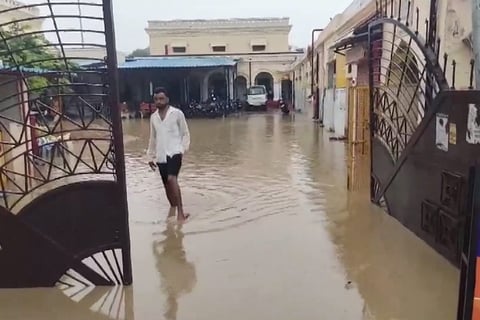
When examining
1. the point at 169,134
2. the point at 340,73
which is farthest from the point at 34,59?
the point at 340,73

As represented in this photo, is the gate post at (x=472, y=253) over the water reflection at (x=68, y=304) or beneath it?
over

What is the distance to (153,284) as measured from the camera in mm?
4492

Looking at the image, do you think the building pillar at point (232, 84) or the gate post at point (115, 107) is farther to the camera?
the building pillar at point (232, 84)

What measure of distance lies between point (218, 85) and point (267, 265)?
3222 cm

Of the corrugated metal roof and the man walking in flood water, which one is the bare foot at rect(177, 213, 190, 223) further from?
the corrugated metal roof

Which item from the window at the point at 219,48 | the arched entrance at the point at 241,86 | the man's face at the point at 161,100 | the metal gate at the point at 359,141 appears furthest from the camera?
the window at the point at 219,48

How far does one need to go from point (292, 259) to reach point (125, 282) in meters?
1.52

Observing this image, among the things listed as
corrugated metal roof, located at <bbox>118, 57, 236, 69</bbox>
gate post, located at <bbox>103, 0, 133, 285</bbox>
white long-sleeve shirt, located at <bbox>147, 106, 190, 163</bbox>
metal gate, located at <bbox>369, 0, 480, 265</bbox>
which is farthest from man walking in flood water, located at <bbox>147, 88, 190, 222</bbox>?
corrugated metal roof, located at <bbox>118, 57, 236, 69</bbox>

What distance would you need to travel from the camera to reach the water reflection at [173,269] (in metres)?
4.18

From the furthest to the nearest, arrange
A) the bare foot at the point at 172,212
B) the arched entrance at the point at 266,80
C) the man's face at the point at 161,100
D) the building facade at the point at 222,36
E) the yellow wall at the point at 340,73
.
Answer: the building facade at the point at 222,36 → the arched entrance at the point at 266,80 → the yellow wall at the point at 340,73 → the bare foot at the point at 172,212 → the man's face at the point at 161,100

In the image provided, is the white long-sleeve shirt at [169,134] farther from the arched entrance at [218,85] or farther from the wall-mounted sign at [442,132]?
the arched entrance at [218,85]

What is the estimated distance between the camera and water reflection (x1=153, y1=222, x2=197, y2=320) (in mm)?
4184

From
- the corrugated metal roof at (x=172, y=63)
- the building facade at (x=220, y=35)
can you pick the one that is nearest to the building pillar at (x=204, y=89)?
the corrugated metal roof at (x=172, y=63)

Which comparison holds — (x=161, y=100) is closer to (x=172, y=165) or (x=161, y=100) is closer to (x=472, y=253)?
(x=172, y=165)
